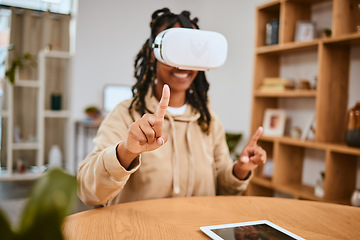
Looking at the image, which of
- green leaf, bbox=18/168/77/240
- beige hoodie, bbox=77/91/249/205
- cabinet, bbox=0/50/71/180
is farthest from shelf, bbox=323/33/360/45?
cabinet, bbox=0/50/71/180

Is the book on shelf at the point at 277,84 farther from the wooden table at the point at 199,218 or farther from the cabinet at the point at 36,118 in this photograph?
the cabinet at the point at 36,118

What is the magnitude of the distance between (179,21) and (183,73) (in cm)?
22

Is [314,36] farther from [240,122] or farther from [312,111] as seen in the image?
[240,122]

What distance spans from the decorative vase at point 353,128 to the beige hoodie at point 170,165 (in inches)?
42.0

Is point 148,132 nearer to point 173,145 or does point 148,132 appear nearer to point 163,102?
point 163,102

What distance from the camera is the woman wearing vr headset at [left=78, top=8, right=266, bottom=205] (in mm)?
1247

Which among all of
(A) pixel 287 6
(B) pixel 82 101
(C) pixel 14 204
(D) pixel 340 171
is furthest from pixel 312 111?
(B) pixel 82 101

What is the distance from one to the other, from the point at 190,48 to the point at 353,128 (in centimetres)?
155

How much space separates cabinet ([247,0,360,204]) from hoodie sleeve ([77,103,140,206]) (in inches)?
62.4

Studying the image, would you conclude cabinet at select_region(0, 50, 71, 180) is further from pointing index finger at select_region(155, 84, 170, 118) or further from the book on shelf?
pointing index finger at select_region(155, 84, 170, 118)

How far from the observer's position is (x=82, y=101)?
4.91 meters

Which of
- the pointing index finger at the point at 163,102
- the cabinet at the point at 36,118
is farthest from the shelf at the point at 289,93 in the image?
the cabinet at the point at 36,118

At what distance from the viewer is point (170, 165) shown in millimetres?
1293

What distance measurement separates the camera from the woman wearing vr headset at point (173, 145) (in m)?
1.25
